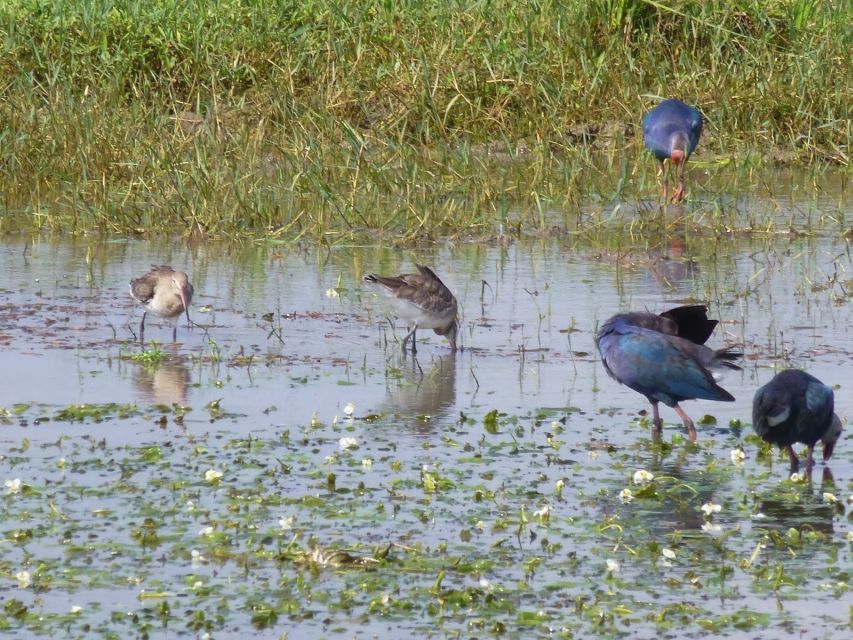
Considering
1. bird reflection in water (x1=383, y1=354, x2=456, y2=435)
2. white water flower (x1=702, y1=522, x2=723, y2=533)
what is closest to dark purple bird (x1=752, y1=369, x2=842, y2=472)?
white water flower (x1=702, y1=522, x2=723, y2=533)

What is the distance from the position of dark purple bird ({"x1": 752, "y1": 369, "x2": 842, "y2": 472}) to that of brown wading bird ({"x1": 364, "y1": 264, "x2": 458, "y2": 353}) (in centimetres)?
256

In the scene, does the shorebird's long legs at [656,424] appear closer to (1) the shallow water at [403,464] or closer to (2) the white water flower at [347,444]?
(1) the shallow water at [403,464]

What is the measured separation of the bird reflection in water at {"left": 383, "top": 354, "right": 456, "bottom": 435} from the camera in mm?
7910

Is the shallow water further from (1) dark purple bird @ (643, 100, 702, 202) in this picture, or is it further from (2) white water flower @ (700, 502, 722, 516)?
(1) dark purple bird @ (643, 100, 702, 202)

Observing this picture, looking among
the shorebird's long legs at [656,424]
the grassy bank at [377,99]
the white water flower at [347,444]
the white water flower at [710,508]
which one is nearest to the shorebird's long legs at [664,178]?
the grassy bank at [377,99]

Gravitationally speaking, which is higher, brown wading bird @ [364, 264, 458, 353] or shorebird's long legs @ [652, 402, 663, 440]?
brown wading bird @ [364, 264, 458, 353]

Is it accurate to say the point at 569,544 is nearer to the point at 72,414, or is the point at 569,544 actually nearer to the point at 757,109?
the point at 72,414

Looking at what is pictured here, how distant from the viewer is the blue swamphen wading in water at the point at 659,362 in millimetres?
7520

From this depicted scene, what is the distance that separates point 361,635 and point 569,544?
1.15 meters

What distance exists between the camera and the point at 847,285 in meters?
10.8

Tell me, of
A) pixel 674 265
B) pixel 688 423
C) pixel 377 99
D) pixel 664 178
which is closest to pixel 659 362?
pixel 688 423

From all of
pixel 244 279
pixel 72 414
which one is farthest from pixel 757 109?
pixel 72 414

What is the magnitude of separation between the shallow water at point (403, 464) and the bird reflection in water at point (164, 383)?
24 millimetres

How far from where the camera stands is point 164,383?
336 inches
